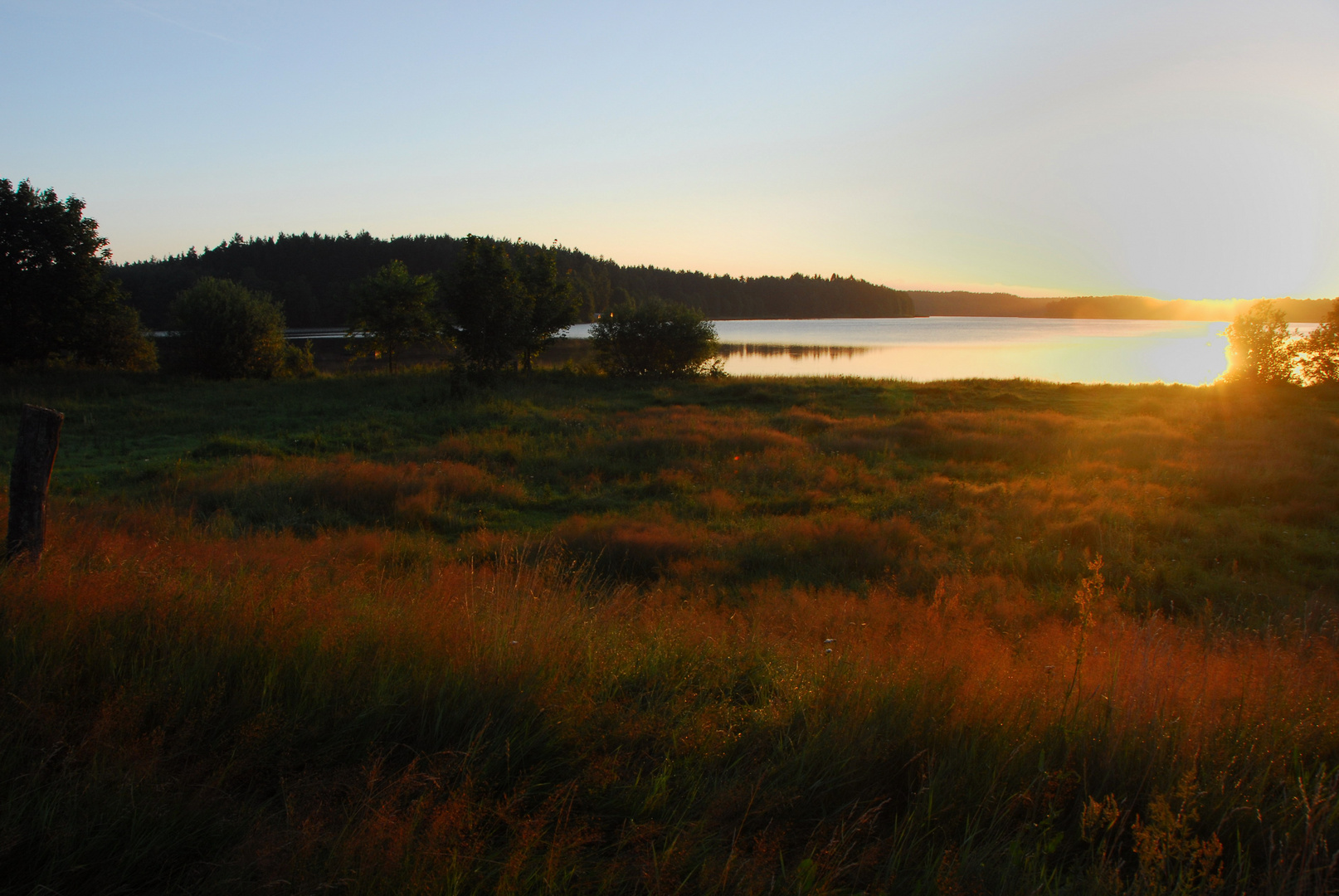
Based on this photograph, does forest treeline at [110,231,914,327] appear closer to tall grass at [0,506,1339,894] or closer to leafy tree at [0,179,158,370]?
leafy tree at [0,179,158,370]

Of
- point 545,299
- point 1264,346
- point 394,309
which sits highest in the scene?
point 545,299

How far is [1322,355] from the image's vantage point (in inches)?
1369

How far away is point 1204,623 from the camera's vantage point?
23.3 ft

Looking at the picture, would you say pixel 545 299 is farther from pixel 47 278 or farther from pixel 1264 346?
pixel 1264 346

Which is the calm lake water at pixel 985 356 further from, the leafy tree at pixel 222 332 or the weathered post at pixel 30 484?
the weathered post at pixel 30 484

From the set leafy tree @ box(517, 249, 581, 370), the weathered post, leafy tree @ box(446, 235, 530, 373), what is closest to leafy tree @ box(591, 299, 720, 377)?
leafy tree @ box(517, 249, 581, 370)

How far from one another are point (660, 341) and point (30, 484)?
3819 centimetres

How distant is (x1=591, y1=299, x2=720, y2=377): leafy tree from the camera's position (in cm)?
4175

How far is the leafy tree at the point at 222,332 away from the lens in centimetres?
3444

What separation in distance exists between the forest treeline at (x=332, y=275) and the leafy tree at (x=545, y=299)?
17947 mm

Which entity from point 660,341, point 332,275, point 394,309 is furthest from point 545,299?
point 332,275

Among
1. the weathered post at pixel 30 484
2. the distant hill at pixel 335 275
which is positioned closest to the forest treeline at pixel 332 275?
the distant hill at pixel 335 275

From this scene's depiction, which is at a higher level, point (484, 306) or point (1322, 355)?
point (484, 306)

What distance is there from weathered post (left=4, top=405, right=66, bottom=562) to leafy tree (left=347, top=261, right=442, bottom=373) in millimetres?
36513
